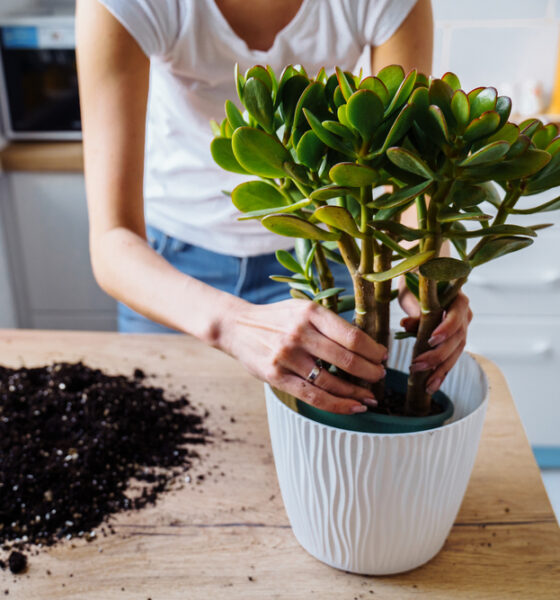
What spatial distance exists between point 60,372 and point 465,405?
0.56m

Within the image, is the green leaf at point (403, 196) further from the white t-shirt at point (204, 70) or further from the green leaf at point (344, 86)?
the white t-shirt at point (204, 70)

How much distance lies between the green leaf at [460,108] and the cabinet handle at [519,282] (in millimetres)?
1493

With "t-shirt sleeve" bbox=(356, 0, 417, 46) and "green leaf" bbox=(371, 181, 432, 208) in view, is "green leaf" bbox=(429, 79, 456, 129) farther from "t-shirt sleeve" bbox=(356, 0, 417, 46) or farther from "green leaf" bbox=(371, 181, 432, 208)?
"t-shirt sleeve" bbox=(356, 0, 417, 46)

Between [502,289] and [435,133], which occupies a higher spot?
[435,133]

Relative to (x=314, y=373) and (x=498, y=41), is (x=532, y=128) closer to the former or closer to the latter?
(x=314, y=373)

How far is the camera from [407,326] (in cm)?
67

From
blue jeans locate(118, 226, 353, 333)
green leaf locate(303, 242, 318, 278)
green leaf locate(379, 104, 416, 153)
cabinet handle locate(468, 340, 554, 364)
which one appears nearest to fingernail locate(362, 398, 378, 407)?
green leaf locate(303, 242, 318, 278)

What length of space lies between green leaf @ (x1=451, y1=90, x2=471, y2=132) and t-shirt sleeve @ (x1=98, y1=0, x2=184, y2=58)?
1.85ft

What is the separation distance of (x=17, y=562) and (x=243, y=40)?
782 mm

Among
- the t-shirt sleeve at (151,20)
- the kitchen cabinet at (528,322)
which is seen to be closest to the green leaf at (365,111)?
the t-shirt sleeve at (151,20)

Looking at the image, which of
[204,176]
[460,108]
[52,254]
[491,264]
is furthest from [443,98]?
[52,254]

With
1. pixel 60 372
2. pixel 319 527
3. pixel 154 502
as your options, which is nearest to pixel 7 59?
pixel 60 372

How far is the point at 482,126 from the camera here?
43 cm

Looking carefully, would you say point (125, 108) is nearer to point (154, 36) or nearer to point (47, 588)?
→ point (154, 36)
